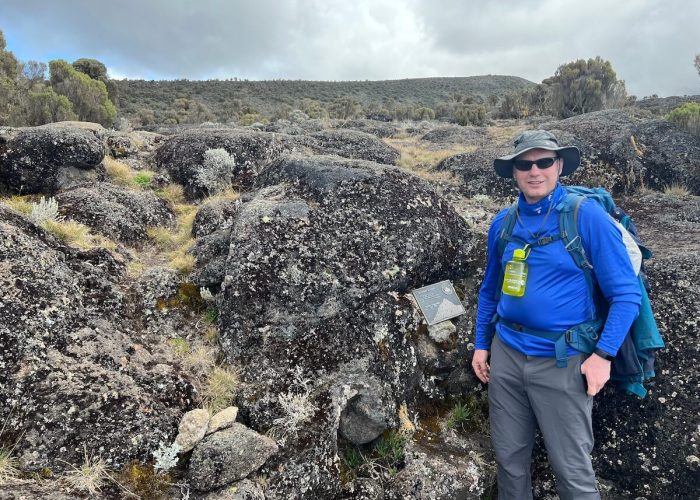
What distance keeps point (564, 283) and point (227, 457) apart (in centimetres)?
304

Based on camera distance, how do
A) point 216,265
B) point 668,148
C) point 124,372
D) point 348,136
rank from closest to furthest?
point 124,372
point 216,265
point 668,148
point 348,136

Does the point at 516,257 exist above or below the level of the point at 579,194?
below

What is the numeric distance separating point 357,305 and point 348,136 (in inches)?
350

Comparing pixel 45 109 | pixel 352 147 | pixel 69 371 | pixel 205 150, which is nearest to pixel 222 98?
pixel 45 109

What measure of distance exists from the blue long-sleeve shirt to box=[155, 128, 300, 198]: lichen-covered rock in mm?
6450

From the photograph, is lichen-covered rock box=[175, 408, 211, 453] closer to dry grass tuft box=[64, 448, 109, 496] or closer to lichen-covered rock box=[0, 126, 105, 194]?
dry grass tuft box=[64, 448, 109, 496]

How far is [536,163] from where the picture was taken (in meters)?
3.65

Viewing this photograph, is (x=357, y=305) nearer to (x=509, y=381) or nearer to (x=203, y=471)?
(x=509, y=381)

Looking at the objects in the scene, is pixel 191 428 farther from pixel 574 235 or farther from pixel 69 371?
pixel 574 235

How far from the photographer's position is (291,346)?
14.5 feet

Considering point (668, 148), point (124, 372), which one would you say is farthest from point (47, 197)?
point (668, 148)

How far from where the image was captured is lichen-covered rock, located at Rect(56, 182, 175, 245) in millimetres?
6281

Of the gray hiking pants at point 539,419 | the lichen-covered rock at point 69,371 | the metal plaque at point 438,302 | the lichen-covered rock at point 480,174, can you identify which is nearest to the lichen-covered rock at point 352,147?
the lichen-covered rock at point 480,174

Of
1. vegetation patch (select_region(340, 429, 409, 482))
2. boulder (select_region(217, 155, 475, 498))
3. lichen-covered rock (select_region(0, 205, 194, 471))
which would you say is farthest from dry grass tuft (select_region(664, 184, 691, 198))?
lichen-covered rock (select_region(0, 205, 194, 471))
